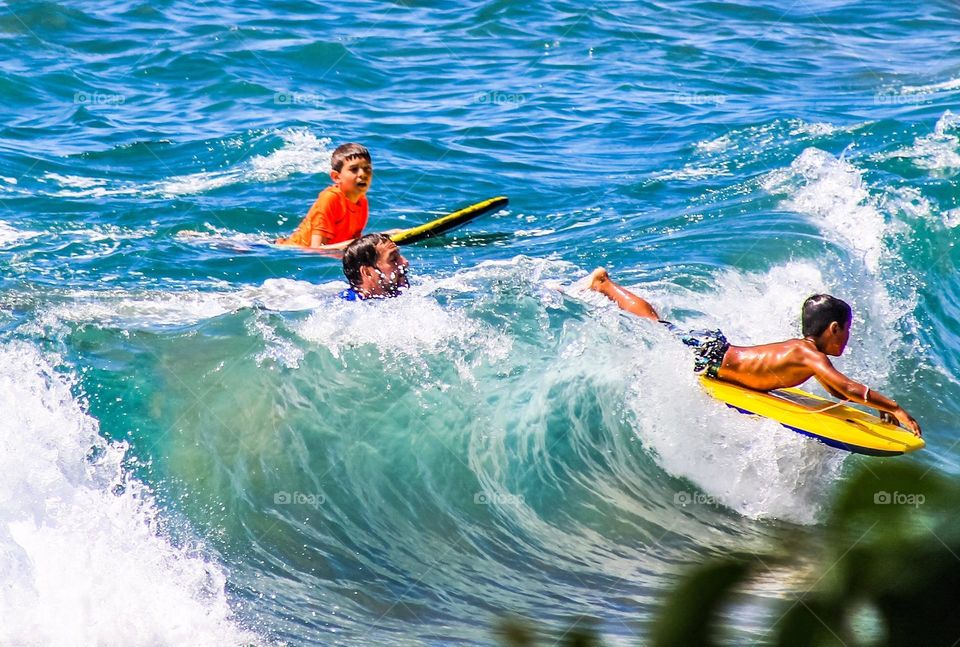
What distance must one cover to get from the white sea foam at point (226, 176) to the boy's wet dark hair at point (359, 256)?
14.3 ft

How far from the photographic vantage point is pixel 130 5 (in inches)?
682

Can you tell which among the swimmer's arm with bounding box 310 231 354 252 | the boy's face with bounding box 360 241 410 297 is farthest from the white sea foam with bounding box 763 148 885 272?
the boy's face with bounding box 360 241 410 297

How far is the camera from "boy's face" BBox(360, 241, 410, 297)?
7.32m

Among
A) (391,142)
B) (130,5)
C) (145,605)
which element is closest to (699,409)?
(145,605)

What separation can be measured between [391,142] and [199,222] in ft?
10.6

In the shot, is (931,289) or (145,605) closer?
(145,605)

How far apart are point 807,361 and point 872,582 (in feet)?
17.7

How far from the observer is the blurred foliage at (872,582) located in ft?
3.84

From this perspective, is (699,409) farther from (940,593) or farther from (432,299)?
(940,593)

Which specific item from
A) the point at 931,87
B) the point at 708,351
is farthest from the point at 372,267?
the point at 931,87

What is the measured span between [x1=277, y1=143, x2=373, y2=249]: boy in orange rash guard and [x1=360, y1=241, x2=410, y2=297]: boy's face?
2.08m

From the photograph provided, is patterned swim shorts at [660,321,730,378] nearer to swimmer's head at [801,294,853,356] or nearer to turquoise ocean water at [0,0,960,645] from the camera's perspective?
turquoise ocean water at [0,0,960,645]

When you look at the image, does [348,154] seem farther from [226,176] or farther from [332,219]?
[226,176]

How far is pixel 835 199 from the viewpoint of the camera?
10836 millimetres
